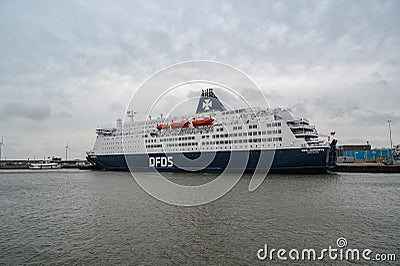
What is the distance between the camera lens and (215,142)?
3562 centimetres

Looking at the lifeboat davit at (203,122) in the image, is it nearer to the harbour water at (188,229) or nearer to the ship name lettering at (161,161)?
the ship name lettering at (161,161)

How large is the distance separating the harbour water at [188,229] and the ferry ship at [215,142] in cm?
1499

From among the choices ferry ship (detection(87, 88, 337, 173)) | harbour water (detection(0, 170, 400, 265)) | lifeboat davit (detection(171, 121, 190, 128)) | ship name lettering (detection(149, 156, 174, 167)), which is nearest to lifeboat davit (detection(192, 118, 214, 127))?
ferry ship (detection(87, 88, 337, 173))

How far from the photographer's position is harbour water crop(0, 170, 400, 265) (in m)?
7.35

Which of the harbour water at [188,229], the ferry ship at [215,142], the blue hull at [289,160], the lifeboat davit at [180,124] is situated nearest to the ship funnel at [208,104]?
the ferry ship at [215,142]

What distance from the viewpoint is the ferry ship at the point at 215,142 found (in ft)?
98.7

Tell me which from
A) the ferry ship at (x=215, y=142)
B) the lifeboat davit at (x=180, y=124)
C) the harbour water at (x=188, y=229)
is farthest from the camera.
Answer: the lifeboat davit at (x=180, y=124)

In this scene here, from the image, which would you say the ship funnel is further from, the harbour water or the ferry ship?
the harbour water

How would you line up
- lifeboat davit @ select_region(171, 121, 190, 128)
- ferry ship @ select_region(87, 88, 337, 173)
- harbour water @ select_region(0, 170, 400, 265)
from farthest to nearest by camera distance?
lifeboat davit @ select_region(171, 121, 190, 128) < ferry ship @ select_region(87, 88, 337, 173) < harbour water @ select_region(0, 170, 400, 265)

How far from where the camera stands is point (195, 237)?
8766 mm

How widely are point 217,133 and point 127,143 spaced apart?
18.1 m

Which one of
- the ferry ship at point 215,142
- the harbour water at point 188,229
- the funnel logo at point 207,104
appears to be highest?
the funnel logo at point 207,104

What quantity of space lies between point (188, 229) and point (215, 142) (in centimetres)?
2613

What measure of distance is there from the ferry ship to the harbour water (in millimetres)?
14986
